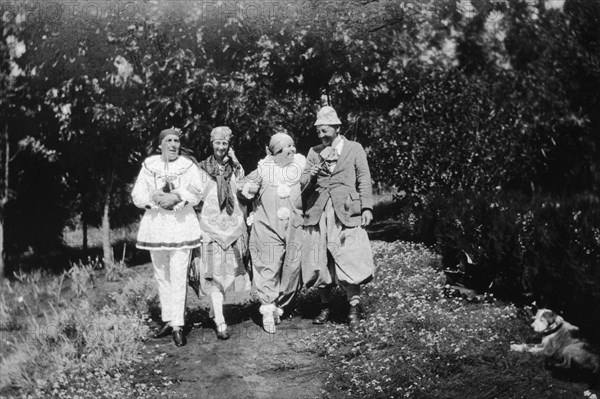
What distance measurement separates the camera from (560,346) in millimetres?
4578

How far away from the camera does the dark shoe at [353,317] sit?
5.75 meters

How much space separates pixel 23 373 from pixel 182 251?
178cm

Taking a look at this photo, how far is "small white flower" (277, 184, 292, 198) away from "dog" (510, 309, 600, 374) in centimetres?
244

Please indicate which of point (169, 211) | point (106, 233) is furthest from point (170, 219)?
point (106, 233)

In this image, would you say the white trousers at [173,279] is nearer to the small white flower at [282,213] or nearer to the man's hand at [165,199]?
the man's hand at [165,199]

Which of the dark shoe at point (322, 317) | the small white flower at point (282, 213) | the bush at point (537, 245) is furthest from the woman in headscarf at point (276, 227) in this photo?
the bush at point (537, 245)

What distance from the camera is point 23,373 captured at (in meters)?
5.33

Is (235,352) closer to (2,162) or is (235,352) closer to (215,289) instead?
(215,289)

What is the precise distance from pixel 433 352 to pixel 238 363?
5.65 feet

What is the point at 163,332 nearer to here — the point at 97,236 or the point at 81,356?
the point at 81,356

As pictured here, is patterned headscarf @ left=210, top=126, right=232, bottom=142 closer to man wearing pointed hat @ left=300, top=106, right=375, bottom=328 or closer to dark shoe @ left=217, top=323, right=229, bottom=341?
man wearing pointed hat @ left=300, top=106, right=375, bottom=328

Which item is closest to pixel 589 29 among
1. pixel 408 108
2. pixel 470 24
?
pixel 470 24

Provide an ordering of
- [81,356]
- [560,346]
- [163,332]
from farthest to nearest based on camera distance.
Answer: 1. [163,332]
2. [81,356]
3. [560,346]

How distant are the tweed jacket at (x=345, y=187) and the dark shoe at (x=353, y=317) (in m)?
0.86
